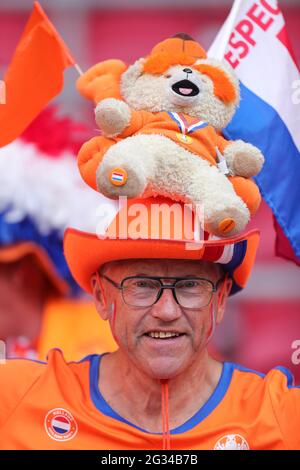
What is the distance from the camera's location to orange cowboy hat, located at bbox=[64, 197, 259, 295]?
2.91 metres

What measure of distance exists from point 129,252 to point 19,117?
0.67 metres

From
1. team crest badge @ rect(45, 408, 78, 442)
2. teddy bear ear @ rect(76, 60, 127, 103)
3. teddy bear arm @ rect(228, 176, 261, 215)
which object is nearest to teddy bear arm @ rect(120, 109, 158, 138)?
teddy bear ear @ rect(76, 60, 127, 103)

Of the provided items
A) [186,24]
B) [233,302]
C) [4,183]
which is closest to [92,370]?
[4,183]

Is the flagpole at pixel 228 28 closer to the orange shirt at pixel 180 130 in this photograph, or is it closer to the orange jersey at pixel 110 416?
the orange shirt at pixel 180 130

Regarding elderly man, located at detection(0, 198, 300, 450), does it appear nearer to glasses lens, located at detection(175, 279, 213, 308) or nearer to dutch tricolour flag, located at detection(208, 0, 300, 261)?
glasses lens, located at detection(175, 279, 213, 308)

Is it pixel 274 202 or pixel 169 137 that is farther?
pixel 274 202

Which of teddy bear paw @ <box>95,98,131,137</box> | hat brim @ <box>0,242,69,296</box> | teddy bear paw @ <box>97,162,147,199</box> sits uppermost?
hat brim @ <box>0,242,69,296</box>

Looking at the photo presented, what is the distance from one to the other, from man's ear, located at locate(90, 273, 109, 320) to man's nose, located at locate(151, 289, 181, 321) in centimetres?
23

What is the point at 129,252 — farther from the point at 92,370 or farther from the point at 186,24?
the point at 186,24

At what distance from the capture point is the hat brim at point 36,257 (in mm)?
4746

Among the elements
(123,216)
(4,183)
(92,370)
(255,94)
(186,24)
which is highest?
(186,24)

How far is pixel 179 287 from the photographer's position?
2.96 meters

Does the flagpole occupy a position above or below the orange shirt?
above

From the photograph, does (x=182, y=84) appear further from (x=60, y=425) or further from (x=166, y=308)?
(x=60, y=425)
